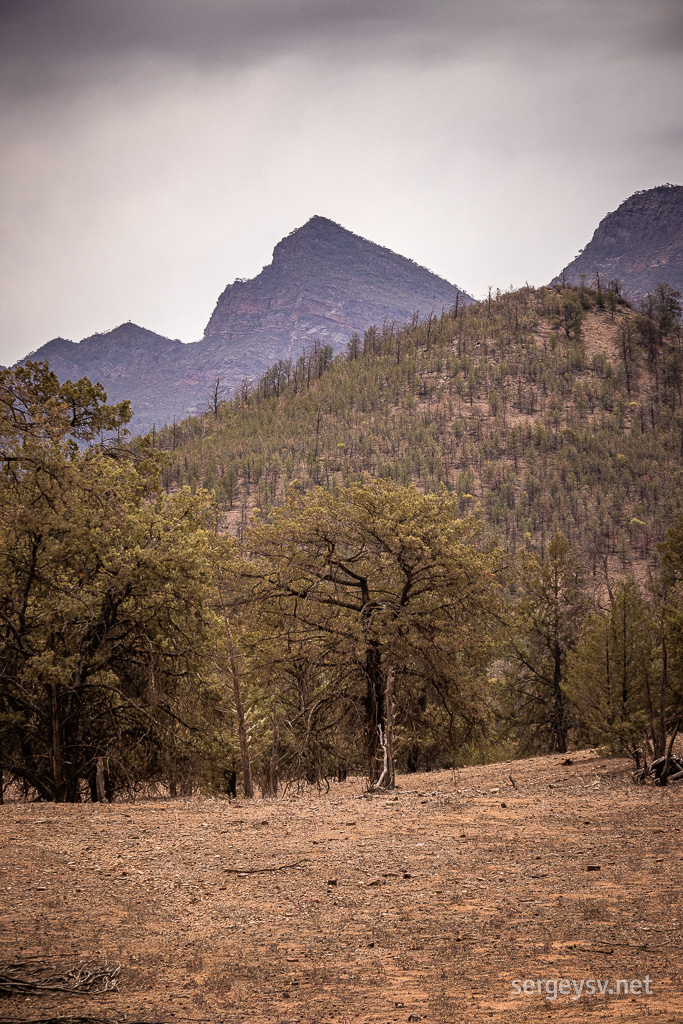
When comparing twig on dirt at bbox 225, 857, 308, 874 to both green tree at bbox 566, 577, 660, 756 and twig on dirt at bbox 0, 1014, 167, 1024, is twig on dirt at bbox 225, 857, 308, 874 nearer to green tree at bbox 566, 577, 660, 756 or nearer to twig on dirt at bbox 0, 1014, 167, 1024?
twig on dirt at bbox 0, 1014, 167, 1024

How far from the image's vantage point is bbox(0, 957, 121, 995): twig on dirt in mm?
5141

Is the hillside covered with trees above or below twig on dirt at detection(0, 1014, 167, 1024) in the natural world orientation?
above

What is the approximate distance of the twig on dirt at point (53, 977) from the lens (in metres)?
5.14

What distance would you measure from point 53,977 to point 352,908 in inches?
117

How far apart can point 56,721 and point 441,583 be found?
9059 millimetres

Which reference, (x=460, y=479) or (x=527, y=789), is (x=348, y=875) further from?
(x=460, y=479)

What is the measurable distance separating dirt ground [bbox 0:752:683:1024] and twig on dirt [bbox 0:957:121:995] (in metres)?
0.08

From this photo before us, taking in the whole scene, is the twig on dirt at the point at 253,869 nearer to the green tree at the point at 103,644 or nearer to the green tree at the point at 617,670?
the green tree at the point at 103,644

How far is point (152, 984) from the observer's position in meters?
5.48

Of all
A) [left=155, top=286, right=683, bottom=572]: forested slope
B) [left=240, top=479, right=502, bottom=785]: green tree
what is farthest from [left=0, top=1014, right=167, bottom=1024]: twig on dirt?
[left=155, top=286, right=683, bottom=572]: forested slope

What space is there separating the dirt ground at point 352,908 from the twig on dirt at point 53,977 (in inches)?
3.2

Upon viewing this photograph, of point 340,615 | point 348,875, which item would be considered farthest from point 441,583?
point 348,875

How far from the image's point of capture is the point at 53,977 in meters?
5.45

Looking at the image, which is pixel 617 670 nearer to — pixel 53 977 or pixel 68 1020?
pixel 53 977
